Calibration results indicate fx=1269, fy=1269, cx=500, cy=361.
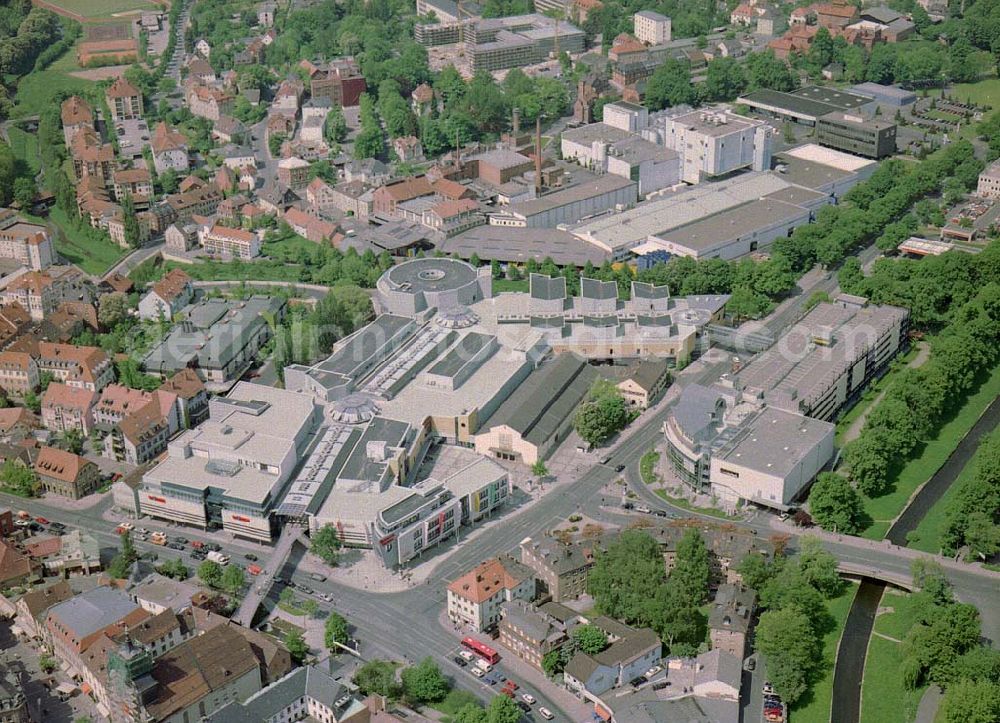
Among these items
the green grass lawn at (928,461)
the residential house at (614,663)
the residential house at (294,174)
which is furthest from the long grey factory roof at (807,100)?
the residential house at (614,663)

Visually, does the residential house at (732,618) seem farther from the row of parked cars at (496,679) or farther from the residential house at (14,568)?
the residential house at (14,568)

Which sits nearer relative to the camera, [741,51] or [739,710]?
[739,710]

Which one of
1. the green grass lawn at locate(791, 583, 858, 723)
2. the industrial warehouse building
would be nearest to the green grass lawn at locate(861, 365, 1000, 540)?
the industrial warehouse building

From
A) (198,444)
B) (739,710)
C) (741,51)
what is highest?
(741,51)

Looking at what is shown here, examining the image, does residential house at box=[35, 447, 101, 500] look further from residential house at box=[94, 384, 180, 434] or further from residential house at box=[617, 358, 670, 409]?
residential house at box=[617, 358, 670, 409]

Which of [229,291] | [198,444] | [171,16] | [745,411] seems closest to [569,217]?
[229,291]

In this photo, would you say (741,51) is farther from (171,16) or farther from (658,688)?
(658,688)

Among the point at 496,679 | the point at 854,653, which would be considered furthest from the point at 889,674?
the point at 496,679
